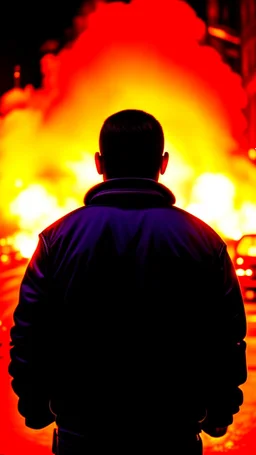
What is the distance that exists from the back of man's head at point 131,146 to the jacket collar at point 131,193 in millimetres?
49

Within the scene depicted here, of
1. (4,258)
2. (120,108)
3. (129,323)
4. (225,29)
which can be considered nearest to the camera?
(129,323)

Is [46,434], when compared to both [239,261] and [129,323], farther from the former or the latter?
[239,261]

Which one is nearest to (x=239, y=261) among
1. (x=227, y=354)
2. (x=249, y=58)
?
(x=227, y=354)

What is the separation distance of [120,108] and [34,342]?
885 inches

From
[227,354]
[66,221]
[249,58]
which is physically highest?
[249,58]

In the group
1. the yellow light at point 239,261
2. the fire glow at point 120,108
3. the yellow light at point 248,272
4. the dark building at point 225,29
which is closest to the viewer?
the yellow light at point 248,272

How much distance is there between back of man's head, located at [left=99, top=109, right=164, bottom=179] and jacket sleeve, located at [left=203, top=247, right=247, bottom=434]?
1.38 feet

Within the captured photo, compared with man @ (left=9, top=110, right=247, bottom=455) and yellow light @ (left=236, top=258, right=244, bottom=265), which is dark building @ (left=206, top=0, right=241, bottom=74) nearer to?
yellow light @ (left=236, top=258, right=244, bottom=265)

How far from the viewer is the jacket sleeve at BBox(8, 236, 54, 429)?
201 centimetres

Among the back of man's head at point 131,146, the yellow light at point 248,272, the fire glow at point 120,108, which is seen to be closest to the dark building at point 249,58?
the fire glow at point 120,108

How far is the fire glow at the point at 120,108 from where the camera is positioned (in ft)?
73.6

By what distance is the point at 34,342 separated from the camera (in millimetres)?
2004

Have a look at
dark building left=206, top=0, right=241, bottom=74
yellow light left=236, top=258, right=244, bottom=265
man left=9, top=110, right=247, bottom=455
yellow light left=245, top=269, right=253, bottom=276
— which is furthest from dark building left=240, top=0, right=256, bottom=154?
man left=9, top=110, right=247, bottom=455

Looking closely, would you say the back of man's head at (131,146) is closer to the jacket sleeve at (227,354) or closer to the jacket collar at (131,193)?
the jacket collar at (131,193)
